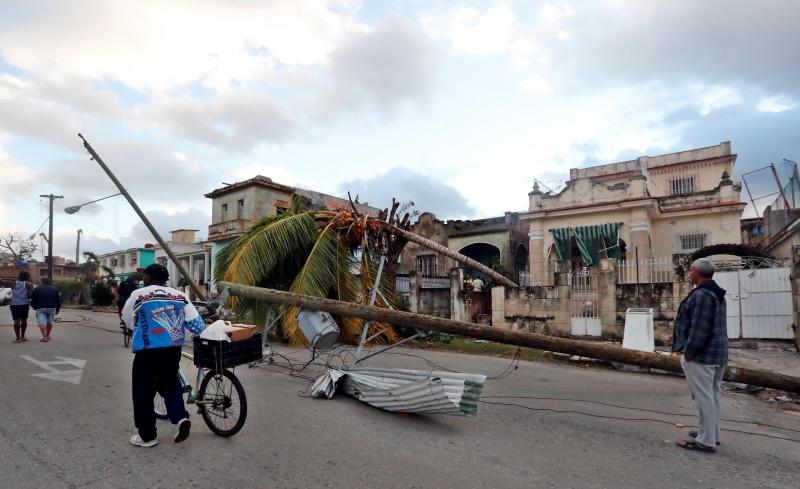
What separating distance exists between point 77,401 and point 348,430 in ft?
11.3

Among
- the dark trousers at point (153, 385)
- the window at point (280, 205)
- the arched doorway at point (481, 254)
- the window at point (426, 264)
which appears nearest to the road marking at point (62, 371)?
the dark trousers at point (153, 385)

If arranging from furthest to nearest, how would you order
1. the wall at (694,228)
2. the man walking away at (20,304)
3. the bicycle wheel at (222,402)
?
1. the wall at (694,228)
2. the man walking away at (20,304)
3. the bicycle wheel at (222,402)

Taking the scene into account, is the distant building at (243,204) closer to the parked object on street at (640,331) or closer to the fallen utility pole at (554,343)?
the parked object on street at (640,331)

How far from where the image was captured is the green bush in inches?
1275

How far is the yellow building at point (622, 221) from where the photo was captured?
19.0 m

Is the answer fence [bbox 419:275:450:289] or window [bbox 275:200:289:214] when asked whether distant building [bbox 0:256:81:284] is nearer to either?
window [bbox 275:200:289:214]

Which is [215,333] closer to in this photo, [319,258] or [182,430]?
[182,430]

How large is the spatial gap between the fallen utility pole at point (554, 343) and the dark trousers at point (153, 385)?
2.54 m

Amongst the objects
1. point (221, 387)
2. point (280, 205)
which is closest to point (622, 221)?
point (221, 387)

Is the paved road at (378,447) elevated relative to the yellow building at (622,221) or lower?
lower

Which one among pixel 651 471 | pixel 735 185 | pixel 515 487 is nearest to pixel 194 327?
pixel 515 487

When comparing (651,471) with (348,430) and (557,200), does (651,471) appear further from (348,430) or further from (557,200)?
(557,200)

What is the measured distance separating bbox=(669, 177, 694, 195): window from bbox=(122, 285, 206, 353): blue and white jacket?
26.4m

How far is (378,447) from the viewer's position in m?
4.38
